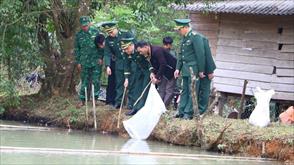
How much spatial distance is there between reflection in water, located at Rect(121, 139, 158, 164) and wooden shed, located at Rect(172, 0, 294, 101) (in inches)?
185

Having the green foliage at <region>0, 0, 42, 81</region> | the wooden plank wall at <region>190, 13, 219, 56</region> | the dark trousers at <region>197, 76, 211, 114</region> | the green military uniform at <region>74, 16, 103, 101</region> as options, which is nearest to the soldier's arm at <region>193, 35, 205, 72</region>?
the dark trousers at <region>197, 76, 211, 114</region>

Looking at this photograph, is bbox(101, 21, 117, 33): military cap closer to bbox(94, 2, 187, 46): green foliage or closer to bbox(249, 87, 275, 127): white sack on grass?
bbox(94, 2, 187, 46): green foliage

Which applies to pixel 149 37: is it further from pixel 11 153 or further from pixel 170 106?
pixel 11 153

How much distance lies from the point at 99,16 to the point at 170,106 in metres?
7.54

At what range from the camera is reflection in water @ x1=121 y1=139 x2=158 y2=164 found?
32.0ft

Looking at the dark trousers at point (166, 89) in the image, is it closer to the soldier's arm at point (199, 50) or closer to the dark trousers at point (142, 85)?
the dark trousers at point (142, 85)

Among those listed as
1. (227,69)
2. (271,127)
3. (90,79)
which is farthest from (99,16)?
(271,127)

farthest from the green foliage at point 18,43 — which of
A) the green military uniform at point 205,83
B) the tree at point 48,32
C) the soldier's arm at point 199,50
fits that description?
the green military uniform at point 205,83

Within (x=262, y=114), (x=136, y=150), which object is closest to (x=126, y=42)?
(x=136, y=150)

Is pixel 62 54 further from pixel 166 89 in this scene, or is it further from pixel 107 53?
pixel 166 89

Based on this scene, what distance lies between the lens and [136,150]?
35.8 feet

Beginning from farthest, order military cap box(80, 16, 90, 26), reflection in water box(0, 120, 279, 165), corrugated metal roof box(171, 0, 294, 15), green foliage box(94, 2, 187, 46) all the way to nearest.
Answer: green foliage box(94, 2, 187, 46), corrugated metal roof box(171, 0, 294, 15), military cap box(80, 16, 90, 26), reflection in water box(0, 120, 279, 165)

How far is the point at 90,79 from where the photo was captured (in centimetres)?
1464

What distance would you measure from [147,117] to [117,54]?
2045 mm
